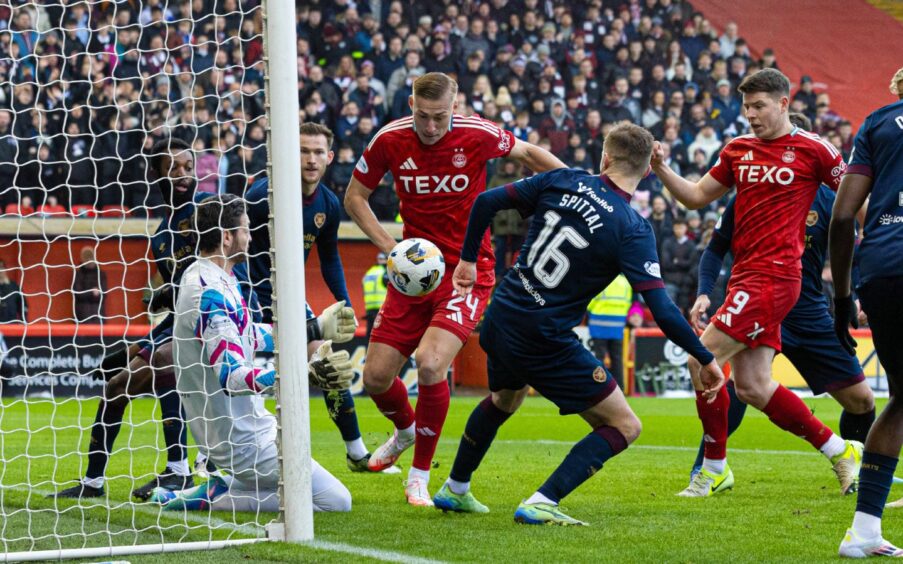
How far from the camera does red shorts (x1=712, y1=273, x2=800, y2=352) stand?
6.53 metres

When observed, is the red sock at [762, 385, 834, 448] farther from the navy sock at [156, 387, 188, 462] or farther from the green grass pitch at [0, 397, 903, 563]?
the navy sock at [156, 387, 188, 462]

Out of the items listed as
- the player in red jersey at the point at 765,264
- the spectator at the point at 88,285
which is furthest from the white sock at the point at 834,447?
the spectator at the point at 88,285

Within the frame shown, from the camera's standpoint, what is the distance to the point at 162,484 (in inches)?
267

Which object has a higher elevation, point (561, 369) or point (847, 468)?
point (561, 369)

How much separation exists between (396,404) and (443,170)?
4.79ft

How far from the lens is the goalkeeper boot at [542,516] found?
5.48 metres

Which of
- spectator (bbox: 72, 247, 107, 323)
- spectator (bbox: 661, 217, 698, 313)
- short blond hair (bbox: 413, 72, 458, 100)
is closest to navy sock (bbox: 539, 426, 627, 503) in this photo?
short blond hair (bbox: 413, 72, 458, 100)

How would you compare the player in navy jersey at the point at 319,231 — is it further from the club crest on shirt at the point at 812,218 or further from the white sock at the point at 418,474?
the club crest on shirt at the point at 812,218

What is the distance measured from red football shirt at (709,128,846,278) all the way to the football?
5.73 feet

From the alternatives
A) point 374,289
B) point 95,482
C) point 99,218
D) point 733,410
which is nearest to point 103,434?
point 95,482

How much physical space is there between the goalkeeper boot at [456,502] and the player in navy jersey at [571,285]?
1.58 feet

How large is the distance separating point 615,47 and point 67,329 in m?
A: 11.1

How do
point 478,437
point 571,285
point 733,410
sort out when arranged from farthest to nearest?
1. point 733,410
2. point 478,437
3. point 571,285

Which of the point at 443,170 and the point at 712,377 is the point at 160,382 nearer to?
the point at 443,170
